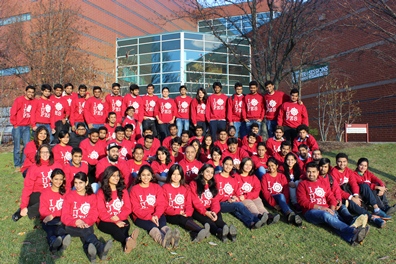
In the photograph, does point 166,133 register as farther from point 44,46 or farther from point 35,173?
point 44,46

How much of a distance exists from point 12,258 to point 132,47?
21.3 meters

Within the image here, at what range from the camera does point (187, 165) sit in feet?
22.4

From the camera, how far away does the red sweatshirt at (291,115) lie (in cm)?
839

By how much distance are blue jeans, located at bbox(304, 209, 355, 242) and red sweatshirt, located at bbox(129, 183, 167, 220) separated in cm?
256

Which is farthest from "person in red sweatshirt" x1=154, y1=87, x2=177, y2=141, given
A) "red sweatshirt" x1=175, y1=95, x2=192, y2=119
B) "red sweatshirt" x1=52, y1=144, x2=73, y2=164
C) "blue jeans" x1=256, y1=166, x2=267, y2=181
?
"blue jeans" x1=256, y1=166, x2=267, y2=181

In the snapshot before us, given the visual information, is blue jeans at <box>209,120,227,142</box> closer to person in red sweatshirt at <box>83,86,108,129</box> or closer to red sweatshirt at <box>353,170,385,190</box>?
person in red sweatshirt at <box>83,86,108,129</box>

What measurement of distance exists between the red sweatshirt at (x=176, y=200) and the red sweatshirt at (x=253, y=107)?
147 inches

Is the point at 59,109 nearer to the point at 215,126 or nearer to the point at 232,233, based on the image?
the point at 215,126

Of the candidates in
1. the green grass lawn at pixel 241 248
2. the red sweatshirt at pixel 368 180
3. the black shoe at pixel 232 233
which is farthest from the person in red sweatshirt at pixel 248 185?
the red sweatshirt at pixel 368 180

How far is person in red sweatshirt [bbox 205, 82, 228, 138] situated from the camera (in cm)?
912

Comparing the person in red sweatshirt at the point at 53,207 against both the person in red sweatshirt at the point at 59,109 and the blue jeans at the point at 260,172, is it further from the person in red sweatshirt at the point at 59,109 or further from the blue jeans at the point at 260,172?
the person in red sweatshirt at the point at 59,109

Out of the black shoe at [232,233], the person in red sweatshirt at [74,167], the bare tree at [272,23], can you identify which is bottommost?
the black shoe at [232,233]

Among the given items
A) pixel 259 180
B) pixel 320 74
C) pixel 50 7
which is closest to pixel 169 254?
pixel 259 180

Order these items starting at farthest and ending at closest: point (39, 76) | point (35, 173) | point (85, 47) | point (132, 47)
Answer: point (132, 47) < point (85, 47) < point (39, 76) < point (35, 173)
